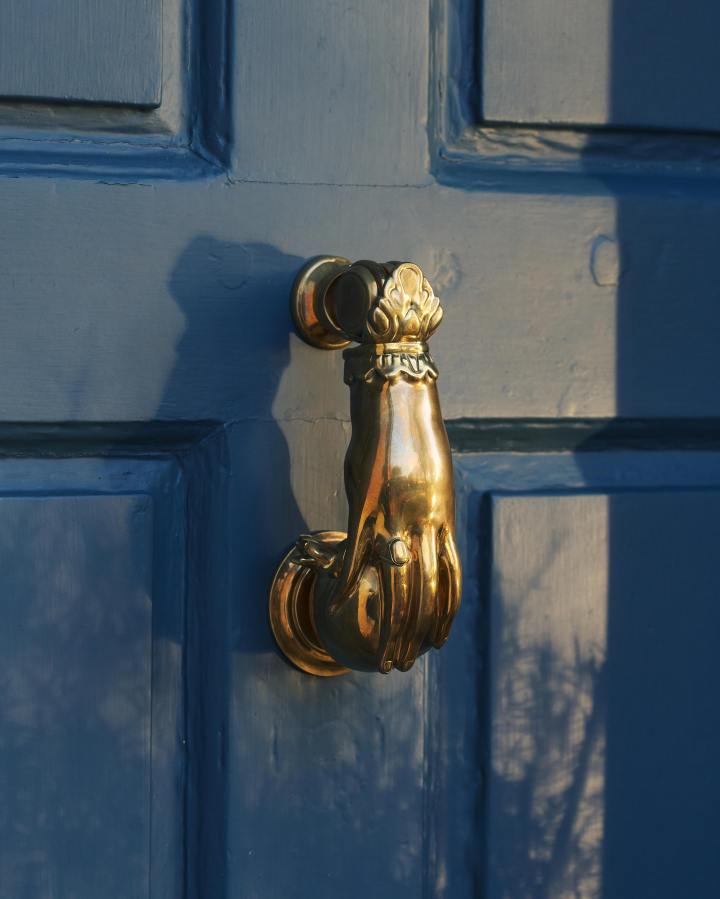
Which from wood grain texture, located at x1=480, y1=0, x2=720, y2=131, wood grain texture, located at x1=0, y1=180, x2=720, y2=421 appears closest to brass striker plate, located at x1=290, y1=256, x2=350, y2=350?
wood grain texture, located at x1=0, y1=180, x2=720, y2=421

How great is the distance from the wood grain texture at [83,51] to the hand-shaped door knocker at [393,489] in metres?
0.14

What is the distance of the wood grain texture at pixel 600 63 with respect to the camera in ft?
1.77

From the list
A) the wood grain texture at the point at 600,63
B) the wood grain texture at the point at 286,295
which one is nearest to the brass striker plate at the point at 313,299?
the wood grain texture at the point at 286,295

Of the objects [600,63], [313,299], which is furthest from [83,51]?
[600,63]

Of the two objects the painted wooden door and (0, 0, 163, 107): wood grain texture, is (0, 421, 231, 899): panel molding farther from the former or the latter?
(0, 0, 163, 107): wood grain texture

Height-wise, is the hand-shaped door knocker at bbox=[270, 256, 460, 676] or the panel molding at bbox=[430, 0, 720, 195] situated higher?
the panel molding at bbox=[430, 0, 720, 195]

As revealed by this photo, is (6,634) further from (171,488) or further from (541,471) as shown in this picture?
(541,471)

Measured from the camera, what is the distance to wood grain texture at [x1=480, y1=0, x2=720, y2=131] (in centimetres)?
54

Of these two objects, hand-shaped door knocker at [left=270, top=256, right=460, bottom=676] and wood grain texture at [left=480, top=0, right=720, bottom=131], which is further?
wood grain texture at [left=480, top=0, right=720, bottom=131]

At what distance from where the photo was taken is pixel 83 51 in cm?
49

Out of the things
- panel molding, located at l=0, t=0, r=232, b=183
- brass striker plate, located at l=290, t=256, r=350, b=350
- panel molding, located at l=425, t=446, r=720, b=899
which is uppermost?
panel molding, located at l=0, t=0, r=232, b=183

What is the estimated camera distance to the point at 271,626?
0.51 meters

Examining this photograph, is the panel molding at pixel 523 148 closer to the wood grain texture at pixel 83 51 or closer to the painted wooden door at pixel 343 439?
the painted wooden door at pixel 343 439

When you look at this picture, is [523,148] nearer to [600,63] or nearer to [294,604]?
[600,63]
